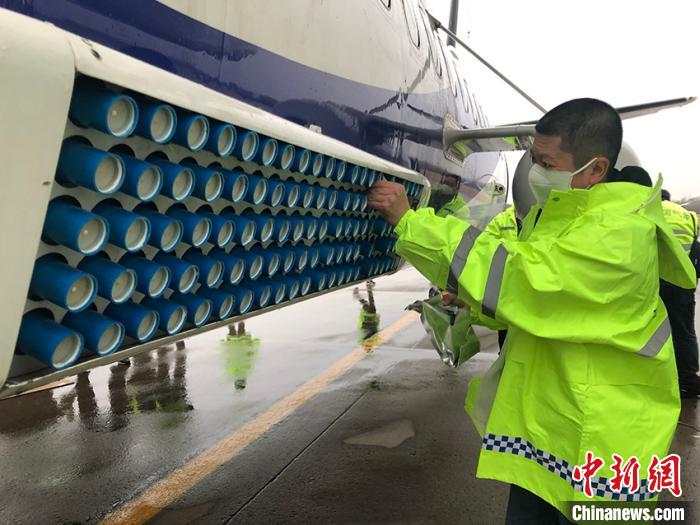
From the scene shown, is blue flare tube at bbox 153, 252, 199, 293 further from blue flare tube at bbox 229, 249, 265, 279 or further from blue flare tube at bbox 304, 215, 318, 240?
blue flare tube at bbox 304, 215, 318, 240

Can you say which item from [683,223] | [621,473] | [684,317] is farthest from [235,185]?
[684,317]

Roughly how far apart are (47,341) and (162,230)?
1.30 ft

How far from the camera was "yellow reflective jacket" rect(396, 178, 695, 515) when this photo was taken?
1.59m

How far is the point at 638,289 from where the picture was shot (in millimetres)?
1621

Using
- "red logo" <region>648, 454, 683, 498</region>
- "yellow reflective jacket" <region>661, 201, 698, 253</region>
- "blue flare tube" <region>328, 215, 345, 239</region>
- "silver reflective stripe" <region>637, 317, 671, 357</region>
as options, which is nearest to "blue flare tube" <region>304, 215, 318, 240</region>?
"blue flare tube" <region>328, 215, 345, 239</region>

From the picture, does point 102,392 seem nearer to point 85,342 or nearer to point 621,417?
point 85,342

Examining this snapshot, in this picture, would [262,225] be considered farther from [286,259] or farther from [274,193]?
[286,259]

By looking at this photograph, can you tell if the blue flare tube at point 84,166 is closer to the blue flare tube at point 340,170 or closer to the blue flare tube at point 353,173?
the blue flare tube at point 340,170

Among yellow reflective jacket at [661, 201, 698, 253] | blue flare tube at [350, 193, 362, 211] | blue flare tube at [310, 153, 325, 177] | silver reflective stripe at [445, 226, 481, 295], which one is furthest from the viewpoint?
yellow reflective jacket at [661, 201, 698, 253]

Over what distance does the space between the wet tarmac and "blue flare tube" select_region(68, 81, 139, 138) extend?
2.35 m

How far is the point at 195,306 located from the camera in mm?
1760

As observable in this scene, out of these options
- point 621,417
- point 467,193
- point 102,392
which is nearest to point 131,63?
point 621,417

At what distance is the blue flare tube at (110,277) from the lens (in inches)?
54.1

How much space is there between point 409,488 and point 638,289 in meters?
2.06
